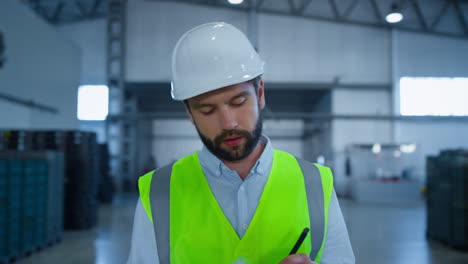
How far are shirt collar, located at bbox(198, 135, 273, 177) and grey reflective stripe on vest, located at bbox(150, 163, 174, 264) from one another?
19 cm

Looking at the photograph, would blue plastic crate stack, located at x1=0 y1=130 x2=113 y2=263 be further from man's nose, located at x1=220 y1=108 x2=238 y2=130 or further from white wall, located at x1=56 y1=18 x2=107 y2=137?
white wall, located at x1=56 y1=18 x2=107 y2=137

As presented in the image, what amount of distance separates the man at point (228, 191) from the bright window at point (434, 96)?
18.8m

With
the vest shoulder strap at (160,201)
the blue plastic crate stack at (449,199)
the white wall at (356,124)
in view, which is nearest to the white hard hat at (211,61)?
the vest shoulder strap at (160,201)

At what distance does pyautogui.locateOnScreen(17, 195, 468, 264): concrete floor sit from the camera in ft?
21.9

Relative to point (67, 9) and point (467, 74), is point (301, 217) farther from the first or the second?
point (67, 9)

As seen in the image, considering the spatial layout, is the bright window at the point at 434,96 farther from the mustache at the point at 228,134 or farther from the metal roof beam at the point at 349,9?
the mustache at the point at 228,134

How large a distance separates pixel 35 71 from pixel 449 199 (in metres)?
12.8

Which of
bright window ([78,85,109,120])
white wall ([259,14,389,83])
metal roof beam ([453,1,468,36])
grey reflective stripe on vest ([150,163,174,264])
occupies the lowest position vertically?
grey reflective stripe on vest ([150,163,174,264])

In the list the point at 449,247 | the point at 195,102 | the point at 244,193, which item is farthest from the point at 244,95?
the point at 449,247

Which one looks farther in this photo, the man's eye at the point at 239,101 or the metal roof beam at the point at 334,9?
the metal roof beam at the point at 334,9

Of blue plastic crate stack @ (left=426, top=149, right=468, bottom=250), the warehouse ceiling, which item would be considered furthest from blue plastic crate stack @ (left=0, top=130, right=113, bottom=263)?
the warehouse ceiling

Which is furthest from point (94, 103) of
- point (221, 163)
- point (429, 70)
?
point (221, 163)

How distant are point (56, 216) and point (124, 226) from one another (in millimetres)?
2339

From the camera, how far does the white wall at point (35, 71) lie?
1104cm
